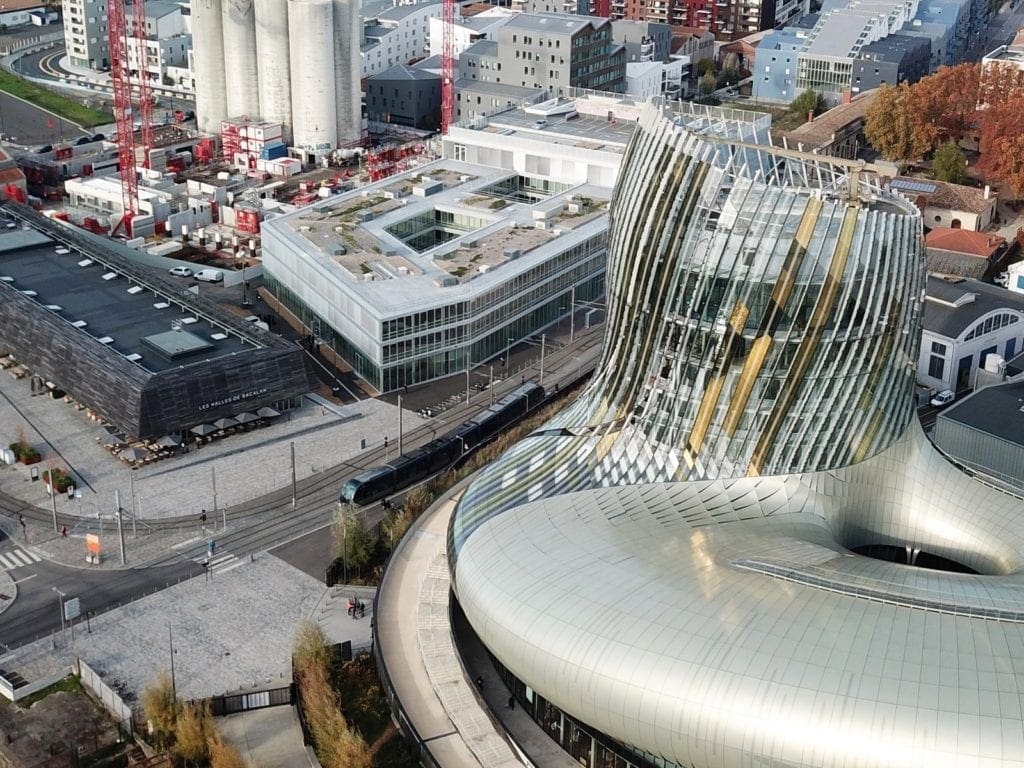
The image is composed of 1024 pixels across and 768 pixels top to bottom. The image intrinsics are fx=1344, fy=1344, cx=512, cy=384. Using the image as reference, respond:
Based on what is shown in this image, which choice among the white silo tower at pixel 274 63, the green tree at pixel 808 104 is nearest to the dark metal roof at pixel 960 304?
the green tree at pixel 808 104

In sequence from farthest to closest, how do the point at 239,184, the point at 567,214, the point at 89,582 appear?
the point at 239,184 → the point at 567,214 → the point at 89,582

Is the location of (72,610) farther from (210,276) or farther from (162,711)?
(210,276)

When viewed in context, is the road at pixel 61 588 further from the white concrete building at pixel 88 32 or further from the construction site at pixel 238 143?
the white concrete building at pixel 88 32

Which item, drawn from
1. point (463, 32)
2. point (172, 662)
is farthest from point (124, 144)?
point (172, 662)

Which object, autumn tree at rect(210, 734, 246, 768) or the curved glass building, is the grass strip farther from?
autumn tree at rect(210, 734, 246, 768)

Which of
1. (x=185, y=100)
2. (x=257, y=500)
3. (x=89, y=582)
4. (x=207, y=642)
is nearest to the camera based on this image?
(x=207, y=642)

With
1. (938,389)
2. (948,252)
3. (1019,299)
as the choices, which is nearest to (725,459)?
(938,389)

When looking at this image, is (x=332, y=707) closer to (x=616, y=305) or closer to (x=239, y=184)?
Answer: (x=616, y=305)
